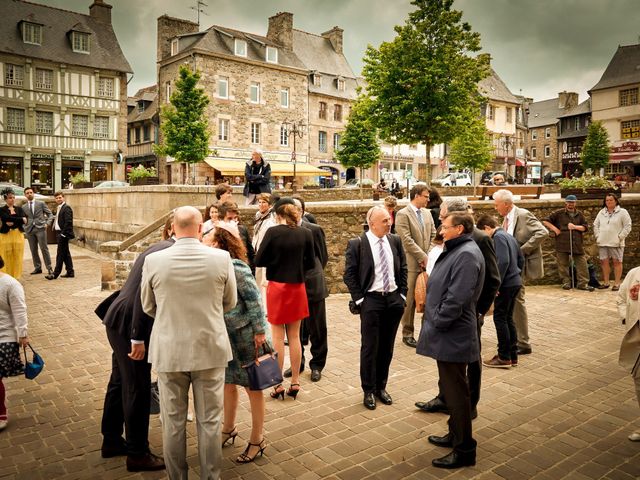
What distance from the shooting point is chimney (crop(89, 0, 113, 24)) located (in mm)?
41531

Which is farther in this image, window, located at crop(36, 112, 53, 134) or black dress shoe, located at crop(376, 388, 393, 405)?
window, located at crop(36, 112, 53, 134)

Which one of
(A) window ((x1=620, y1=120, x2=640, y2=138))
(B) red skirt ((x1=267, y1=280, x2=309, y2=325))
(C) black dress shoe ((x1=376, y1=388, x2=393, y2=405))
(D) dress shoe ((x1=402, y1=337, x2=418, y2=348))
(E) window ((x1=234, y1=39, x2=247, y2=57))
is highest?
(E) window ((x1=234, y1=39, x2=247, y2=57))

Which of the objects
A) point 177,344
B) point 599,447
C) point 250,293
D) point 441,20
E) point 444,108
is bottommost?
point 599,447

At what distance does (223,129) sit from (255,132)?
9.21 feet

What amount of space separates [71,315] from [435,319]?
24.0 feet

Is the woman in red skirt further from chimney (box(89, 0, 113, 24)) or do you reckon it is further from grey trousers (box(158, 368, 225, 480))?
chimney (box(89, 0, 113, 24))

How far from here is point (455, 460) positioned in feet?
13.2

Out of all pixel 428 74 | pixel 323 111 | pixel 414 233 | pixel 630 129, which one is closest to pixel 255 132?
pixel 323 111

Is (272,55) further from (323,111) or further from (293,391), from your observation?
→ (293,391)

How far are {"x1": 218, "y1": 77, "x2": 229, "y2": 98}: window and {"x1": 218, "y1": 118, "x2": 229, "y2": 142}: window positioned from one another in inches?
70.9

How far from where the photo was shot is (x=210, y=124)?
37.9 m

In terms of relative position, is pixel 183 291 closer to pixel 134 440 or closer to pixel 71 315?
pixel 134 440

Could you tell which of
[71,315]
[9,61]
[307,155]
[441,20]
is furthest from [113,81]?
[71,315]

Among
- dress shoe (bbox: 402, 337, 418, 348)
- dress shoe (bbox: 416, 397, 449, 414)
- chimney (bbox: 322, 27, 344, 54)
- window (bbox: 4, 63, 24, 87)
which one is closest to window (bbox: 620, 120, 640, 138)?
chimney (bbox: 322, 27, 344, 54)
